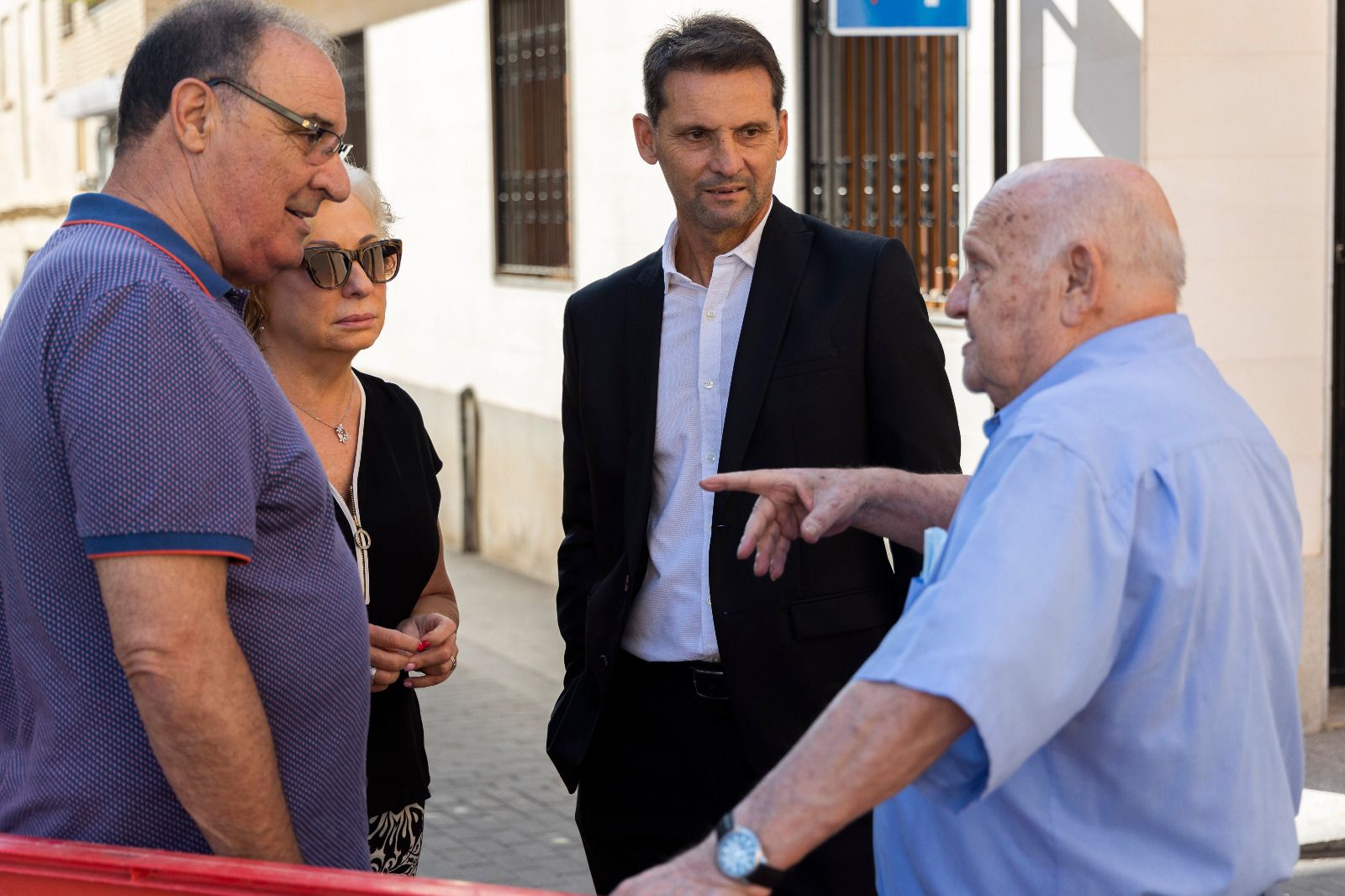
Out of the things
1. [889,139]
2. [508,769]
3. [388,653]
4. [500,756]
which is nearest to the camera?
[388,653]

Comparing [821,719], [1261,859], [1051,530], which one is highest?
[1051,530]

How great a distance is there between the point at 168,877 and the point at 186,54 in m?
1.09

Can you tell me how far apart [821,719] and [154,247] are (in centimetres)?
107

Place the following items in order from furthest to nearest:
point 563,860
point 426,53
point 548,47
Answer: point 426,53 → point 548,47 → point 563,860

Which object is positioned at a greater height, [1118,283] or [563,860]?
[1118,283]

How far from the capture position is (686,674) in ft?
11.1

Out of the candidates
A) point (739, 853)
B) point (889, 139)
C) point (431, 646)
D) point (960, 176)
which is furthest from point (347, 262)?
point (889, 139)

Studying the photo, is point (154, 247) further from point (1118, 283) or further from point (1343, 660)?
point (1343, 660)

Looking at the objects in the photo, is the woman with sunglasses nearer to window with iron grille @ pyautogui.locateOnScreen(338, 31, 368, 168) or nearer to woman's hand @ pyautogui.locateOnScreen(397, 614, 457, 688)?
woman's hand @ pyautogui.locateOnScreen(397, 614, 457, 688)

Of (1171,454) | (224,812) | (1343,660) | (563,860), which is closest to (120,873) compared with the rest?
(224,812)

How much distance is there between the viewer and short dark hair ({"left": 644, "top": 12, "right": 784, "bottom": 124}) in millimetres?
3562

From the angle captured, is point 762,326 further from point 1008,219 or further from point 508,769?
point 508,769

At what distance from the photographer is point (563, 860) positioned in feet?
18.8

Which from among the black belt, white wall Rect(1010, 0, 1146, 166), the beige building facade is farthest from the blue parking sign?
the black belt
